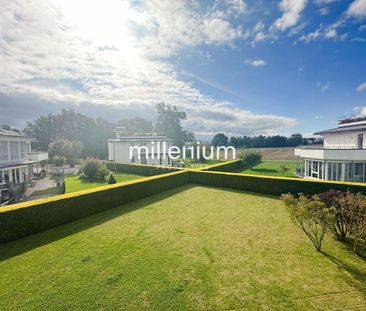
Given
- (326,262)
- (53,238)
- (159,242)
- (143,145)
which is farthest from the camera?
(143,145)

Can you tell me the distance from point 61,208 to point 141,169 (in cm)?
1828

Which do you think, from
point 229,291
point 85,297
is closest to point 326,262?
point 229,291

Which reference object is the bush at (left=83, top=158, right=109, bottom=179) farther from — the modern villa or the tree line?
the tree line

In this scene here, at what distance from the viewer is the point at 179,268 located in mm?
5609

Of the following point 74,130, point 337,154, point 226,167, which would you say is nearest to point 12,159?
point 226,167

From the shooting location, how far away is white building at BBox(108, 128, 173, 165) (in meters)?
35.7

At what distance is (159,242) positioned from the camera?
7203 millimetres

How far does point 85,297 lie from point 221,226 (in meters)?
5.89

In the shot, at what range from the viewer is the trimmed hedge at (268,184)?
455 inches

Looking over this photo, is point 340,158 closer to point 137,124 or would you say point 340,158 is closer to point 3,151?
point 3,151

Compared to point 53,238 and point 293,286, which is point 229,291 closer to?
point 293,286

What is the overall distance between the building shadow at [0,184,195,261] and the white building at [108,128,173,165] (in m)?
23.4

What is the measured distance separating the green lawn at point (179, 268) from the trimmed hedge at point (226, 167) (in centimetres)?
1277

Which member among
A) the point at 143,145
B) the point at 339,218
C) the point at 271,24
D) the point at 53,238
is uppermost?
the point at 271,24
